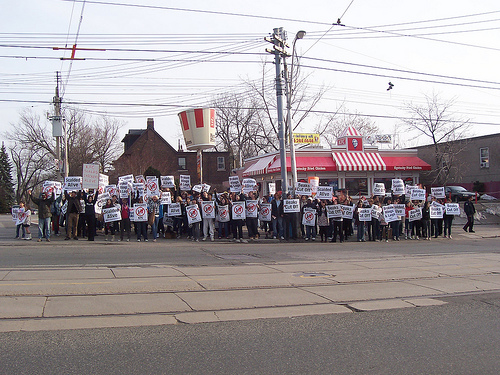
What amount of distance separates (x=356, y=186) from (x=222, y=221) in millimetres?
16008

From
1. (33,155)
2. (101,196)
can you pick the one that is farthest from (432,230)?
(33,155)

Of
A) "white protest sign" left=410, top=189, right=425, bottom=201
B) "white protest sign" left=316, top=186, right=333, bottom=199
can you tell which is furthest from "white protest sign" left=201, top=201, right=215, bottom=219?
"white protest sign" left=410, top=189, right=425, bottom=201

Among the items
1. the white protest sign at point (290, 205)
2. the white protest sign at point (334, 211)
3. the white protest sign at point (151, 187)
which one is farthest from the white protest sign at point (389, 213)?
the white protest sign at point (151, 187)

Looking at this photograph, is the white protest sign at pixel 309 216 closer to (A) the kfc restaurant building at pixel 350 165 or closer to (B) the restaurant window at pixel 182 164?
(A) the kfc restaurant building at pixel 350 165

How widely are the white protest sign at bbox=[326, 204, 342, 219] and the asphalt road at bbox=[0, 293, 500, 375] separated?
36.9 ft

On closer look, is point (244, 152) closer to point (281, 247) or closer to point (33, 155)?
point (33, 155)

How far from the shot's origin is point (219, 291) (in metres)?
8.65

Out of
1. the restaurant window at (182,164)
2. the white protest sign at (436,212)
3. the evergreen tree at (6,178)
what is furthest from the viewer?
the evergreen tree at (6,178)

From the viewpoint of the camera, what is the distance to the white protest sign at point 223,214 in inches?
720

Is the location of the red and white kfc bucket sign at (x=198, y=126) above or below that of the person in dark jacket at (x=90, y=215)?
above

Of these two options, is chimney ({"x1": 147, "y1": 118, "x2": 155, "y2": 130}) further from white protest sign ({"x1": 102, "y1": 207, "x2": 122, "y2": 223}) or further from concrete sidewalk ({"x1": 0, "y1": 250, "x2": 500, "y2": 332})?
concrete sidewalk ({"x1": 0, "y1": 250, "x2": 500, "y2": 332})

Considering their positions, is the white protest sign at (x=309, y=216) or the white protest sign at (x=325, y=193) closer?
the white protest sign at (x=309, y=216)

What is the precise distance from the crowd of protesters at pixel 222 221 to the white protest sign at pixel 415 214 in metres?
0.10

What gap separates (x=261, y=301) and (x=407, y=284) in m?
3.58
